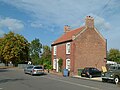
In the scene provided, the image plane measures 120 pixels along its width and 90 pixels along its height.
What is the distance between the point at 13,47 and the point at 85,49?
36540 millimetres

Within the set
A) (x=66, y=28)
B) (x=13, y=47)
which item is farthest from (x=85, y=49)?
(x=13, y=47)

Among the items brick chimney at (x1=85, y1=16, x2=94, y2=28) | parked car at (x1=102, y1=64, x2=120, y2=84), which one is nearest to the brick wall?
brick chimney at (x1=85, y1=16, x2=94, y2=28)

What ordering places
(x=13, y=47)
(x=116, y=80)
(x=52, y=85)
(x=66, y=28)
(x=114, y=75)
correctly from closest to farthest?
(x=52, y=85) < (x=116, y=80) < (x=114, y=75) < (x=66, y=28) < (x=13, y=47)

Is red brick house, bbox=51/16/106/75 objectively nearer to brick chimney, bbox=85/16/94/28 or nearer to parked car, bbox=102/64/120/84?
brick chimney, bbox=85/16/94/28

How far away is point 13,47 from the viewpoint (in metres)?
79.1

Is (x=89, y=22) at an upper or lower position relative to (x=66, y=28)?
lower

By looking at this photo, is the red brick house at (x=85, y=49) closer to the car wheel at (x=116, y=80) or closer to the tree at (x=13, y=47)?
the car wheel at (x=116, y=80)

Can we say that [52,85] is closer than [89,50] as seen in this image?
Yes

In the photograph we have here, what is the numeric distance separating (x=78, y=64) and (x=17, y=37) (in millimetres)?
38934

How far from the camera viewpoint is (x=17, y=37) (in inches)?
3204

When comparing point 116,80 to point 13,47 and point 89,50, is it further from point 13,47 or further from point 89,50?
point 13,47

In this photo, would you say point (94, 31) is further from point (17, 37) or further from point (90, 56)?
point (17, 37)

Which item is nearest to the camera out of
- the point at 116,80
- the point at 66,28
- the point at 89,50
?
the point at 116,80

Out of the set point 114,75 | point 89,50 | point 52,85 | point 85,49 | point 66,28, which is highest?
point 66,28
